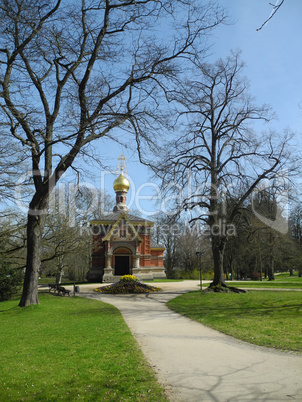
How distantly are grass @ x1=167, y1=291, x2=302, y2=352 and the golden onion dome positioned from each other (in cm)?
2500

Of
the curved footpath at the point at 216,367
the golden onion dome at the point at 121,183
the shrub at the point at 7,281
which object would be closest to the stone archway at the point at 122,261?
the golden onion dome at the point at 121,183

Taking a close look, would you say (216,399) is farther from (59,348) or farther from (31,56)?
(31,56)

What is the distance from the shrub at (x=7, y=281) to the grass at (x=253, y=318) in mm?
10096

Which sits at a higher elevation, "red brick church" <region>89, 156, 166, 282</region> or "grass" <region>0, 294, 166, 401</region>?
"red brick church" <region>89, 156, 166, 282</region>

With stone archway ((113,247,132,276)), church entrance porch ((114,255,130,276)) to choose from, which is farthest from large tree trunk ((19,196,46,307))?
church entrance porch ((114,255,130,276))

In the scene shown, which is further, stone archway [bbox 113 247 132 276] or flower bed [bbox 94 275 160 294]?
stone archway [bbox 113 247 132 276]

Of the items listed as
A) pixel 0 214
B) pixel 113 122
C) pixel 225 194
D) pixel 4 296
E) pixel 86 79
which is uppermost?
pixel 86 79

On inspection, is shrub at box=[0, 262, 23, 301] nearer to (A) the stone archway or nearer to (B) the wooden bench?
(B) the wooden bench

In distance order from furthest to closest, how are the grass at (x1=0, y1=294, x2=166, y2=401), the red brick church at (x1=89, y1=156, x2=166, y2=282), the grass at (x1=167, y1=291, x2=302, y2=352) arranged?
1. the red brick church at (x1=89, y1=156, x2=166, y2=282)
2. the grass at (x1=167, y1=291, x2=302, y2=352)
3. the grass at (x1=0, y1=294, x2=166, y2=401)

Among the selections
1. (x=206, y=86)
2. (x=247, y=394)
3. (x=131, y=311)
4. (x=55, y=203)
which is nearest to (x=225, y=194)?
(x=206, y=86)

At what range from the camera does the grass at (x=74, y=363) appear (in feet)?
15.0

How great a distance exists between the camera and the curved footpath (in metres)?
4.39

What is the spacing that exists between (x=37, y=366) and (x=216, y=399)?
328 centimetres

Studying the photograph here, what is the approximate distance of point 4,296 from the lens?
1922 cm
